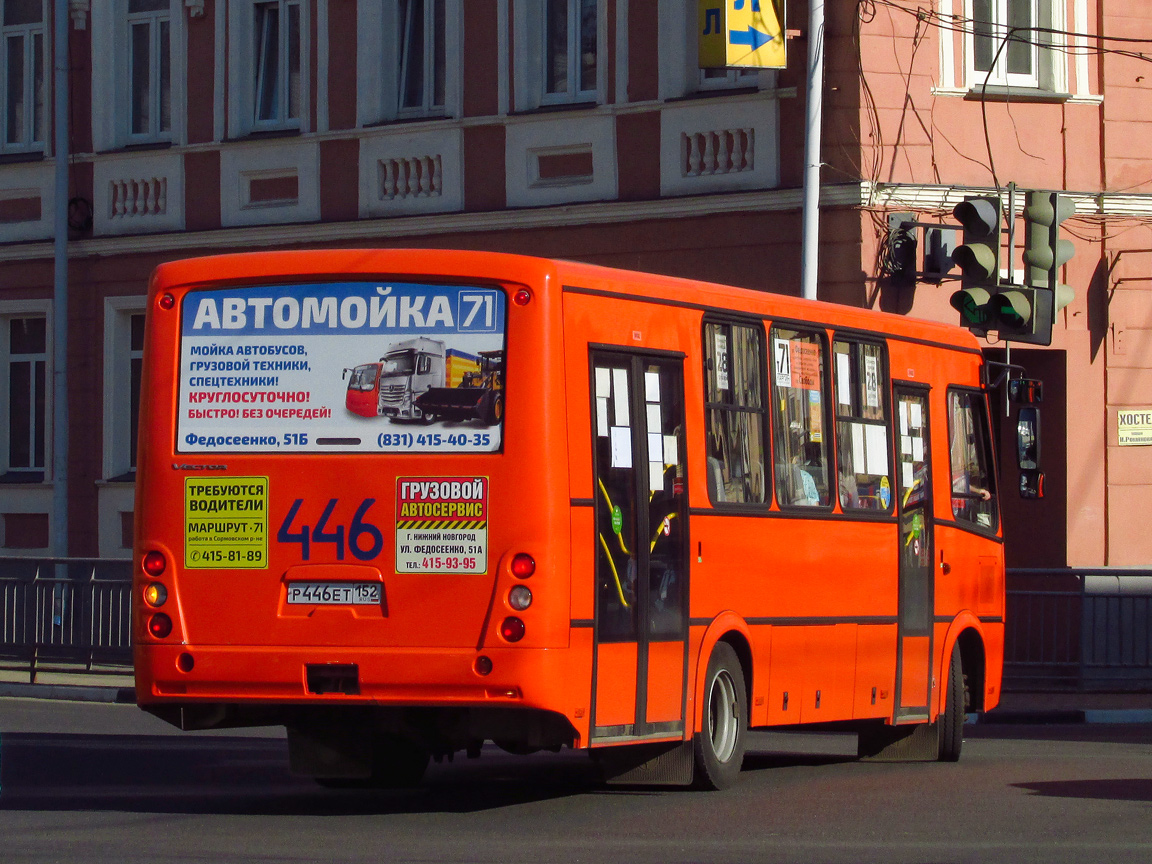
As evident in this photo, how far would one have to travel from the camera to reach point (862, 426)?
13211 millimetres

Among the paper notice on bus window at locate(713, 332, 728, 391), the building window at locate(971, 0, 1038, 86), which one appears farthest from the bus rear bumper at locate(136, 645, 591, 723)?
the building window at locate(971, 0, 1038, 86)

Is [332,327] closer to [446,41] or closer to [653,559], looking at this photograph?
[653,559]

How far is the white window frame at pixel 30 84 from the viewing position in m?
27.0

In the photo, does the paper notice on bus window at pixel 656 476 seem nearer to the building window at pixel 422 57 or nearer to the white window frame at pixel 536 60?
the white window frame at pixel 536 60

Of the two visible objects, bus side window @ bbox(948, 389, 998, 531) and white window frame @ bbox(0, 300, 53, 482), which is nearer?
bus side window @ bbox(948, 389, 998, 531)

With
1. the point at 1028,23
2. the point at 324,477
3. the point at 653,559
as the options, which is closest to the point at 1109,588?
the point at 1028,23

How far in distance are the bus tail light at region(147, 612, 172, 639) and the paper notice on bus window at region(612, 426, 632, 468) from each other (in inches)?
94.8

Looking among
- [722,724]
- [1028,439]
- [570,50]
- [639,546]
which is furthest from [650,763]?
[570,50]

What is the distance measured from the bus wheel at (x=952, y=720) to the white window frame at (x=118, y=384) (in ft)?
46.8

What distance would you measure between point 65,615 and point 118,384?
18.9ft

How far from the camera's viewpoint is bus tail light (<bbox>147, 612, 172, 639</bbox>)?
1067 centimetres

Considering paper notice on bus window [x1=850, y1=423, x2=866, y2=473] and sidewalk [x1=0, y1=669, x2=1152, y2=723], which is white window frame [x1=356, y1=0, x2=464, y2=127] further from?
paper notice on bus window [x1=850, y1=423, x2=866, y2=473]

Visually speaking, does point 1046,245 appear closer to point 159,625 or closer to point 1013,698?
point 1013,698

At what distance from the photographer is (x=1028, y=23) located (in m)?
22.2
